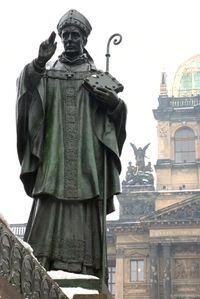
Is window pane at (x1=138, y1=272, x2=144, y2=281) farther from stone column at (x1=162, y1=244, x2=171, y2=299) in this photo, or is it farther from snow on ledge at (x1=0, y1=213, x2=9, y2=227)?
snow on ledge at (x1=0, y1=213, x2=9, y2=227)

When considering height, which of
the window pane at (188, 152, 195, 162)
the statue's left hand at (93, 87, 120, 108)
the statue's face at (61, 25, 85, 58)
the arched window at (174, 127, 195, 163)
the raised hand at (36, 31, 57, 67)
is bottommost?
the statue's left hand at (93, 87, 120, 108)

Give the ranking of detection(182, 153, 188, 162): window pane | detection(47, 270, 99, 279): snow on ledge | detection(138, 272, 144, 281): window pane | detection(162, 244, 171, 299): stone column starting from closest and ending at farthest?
1. detection(47, 270, 99, 279): snow on ledge
2. detection(162, 244, 171, 299): stone column
3. detection(138, 272, 144, 281): window pane
4. detection(182, 153, 188, 162): window pane

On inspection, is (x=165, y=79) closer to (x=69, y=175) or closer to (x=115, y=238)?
(x=115, y=238)

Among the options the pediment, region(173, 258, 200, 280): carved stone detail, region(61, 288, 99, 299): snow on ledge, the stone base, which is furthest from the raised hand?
region(173, 258, 200, 280): carved stone detail

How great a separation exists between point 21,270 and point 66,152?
1565mm

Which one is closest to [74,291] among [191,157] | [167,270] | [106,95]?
[106,95]

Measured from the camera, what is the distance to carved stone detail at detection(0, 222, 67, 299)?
2.59 m

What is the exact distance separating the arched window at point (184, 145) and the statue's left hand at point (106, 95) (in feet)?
157

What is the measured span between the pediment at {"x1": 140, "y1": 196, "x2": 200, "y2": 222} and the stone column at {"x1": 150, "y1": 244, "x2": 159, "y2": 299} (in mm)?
1924

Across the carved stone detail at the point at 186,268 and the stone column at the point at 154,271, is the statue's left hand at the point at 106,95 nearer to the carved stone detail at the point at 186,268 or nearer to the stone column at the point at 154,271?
the stone column at the point at 154,271

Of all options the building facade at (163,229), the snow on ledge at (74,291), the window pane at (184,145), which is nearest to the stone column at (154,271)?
the building facade at (163,229)

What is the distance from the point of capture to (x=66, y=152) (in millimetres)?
4270

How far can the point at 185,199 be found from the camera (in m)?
47.3

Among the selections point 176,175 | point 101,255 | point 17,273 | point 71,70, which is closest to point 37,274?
point 17,273
